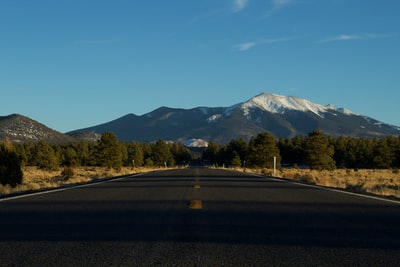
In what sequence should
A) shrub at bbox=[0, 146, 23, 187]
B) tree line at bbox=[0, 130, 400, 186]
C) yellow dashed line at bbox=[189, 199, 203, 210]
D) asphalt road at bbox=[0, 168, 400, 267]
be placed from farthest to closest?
tree line at bbox=[0, 130, 400, 186] < shrub at bbox=[0, 146, 23, 187] < yellow dashed line at bbox=[189, 199, 203, 210] < asphalt road at bbox=[0, 168, 400, 267]

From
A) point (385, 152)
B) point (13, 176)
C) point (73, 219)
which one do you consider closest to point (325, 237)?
point (73, 219)

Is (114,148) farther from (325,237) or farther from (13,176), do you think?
(325,237)

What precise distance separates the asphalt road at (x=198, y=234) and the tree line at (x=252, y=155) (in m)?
19.3

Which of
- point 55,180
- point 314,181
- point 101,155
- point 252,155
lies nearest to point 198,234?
point 314,181

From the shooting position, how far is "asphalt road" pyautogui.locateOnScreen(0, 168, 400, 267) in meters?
5.91

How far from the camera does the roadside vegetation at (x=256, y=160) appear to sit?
3003cm

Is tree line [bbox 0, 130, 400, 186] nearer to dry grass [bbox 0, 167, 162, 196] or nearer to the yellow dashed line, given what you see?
dry grass [bbox 0, 167, 162, 196]

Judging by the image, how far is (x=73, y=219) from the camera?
9.30 meters

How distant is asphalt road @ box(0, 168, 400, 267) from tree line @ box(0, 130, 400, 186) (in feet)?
63.4

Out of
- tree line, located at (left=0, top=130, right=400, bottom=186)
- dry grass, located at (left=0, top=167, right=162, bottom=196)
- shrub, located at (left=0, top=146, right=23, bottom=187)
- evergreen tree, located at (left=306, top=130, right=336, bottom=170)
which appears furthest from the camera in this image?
evergreen tree, located at (left=306, top=130, right=336, bottom=170)

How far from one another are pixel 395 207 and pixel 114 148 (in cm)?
6644

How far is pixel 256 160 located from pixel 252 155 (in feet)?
5.44

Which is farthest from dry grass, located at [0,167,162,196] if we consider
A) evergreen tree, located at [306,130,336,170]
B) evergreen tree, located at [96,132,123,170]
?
evergreen tree, located at [306,130,336,170]

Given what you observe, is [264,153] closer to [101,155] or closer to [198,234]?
[101,155]
